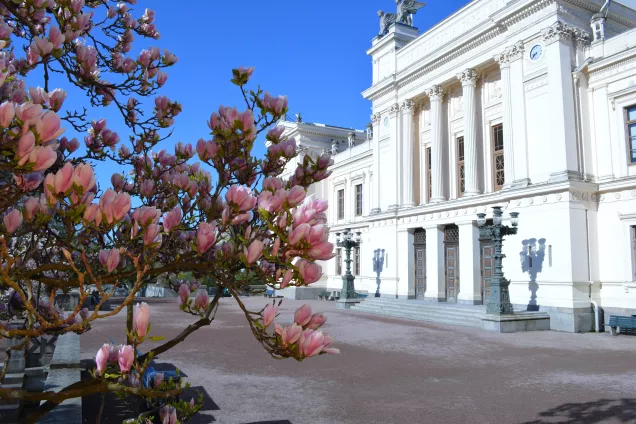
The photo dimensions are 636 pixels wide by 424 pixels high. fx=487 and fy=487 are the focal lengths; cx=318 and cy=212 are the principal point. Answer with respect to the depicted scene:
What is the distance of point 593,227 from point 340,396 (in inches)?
561

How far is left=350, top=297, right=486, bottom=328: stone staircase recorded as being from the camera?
59.5ft

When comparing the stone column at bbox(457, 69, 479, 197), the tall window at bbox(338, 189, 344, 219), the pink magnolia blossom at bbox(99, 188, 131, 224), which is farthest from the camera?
the tall window at bbox(338, 189, 344, 219)

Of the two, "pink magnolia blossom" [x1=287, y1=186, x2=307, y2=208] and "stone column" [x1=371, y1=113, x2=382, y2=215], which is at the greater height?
"stone column" [x1=371, y1=113, x2=382, y2=215]

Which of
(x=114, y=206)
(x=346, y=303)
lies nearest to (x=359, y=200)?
(x=346, y=303)

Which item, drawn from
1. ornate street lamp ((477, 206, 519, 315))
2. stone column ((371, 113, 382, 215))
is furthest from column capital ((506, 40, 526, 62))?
stone column ((371, 113, 382, 215))

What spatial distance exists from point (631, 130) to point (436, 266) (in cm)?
993

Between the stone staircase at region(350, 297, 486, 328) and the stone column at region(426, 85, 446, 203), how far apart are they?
5.44 m

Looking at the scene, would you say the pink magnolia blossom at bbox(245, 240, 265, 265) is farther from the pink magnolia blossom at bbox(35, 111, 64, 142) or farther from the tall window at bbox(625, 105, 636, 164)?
the tall window at bbox(625, 105, 636, 164)

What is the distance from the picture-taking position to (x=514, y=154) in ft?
65.0

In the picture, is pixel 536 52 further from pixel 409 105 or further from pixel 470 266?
pixel 470 266

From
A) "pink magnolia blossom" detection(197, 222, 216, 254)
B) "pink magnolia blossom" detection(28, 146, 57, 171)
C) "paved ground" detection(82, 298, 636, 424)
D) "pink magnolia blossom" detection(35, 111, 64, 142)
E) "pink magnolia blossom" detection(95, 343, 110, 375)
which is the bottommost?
"paved ground" detection(82, 298, 636, 424)

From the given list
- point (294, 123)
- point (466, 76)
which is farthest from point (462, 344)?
point (294, 123)

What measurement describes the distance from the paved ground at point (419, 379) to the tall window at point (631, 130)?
259 inches

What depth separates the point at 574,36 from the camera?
61.1 feet
